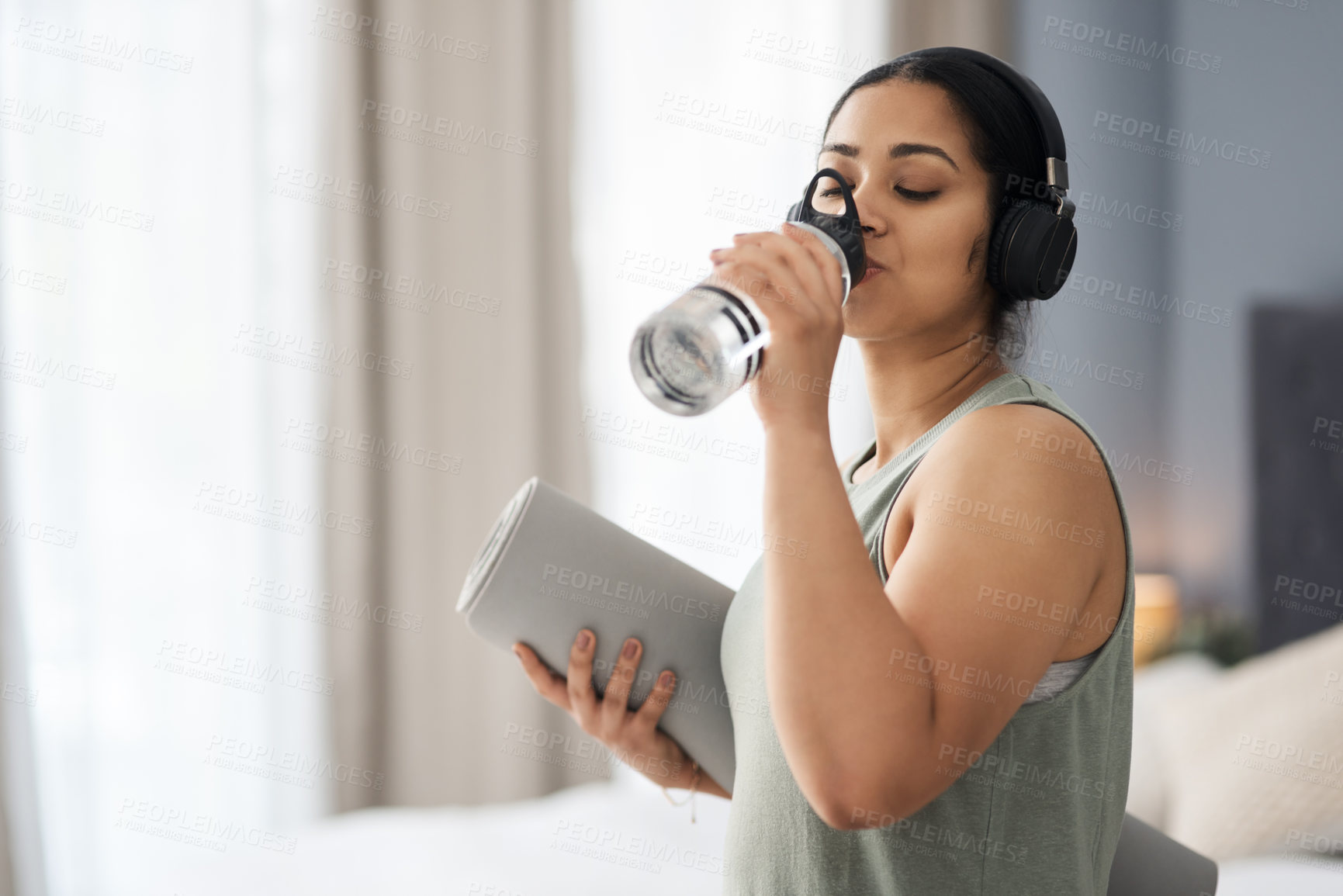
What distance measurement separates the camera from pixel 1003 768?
689 mm

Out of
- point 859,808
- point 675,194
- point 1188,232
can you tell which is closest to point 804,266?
point 859,808

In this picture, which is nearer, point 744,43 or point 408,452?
Answer: point 408,452

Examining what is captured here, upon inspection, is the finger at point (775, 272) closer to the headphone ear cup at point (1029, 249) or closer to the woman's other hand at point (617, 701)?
the headphone ear cup at point (1029, 249)

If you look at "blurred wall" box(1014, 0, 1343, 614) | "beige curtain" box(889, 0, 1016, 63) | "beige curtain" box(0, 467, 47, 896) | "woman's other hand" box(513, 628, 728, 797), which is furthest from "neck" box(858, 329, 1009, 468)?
"beige curtain" box(889, 0, 1016, 63)

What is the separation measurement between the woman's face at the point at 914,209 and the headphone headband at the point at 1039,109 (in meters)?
0.05

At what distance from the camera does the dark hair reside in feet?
2.60

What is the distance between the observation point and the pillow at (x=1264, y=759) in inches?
63.4

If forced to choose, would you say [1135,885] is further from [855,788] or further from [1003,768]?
[855,788]

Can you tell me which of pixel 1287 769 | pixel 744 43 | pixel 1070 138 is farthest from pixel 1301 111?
pixel 744 43

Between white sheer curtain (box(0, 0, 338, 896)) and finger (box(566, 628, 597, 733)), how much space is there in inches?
72.1

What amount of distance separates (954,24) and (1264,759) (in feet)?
7.37

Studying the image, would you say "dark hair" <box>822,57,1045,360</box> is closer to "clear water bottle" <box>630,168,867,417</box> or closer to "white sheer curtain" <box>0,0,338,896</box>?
"clear water bottle" <box>630,168,867,417</box>

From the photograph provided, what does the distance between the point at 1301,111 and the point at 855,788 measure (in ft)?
6.39

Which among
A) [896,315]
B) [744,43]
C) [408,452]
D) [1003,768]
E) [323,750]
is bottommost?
[323,750]
